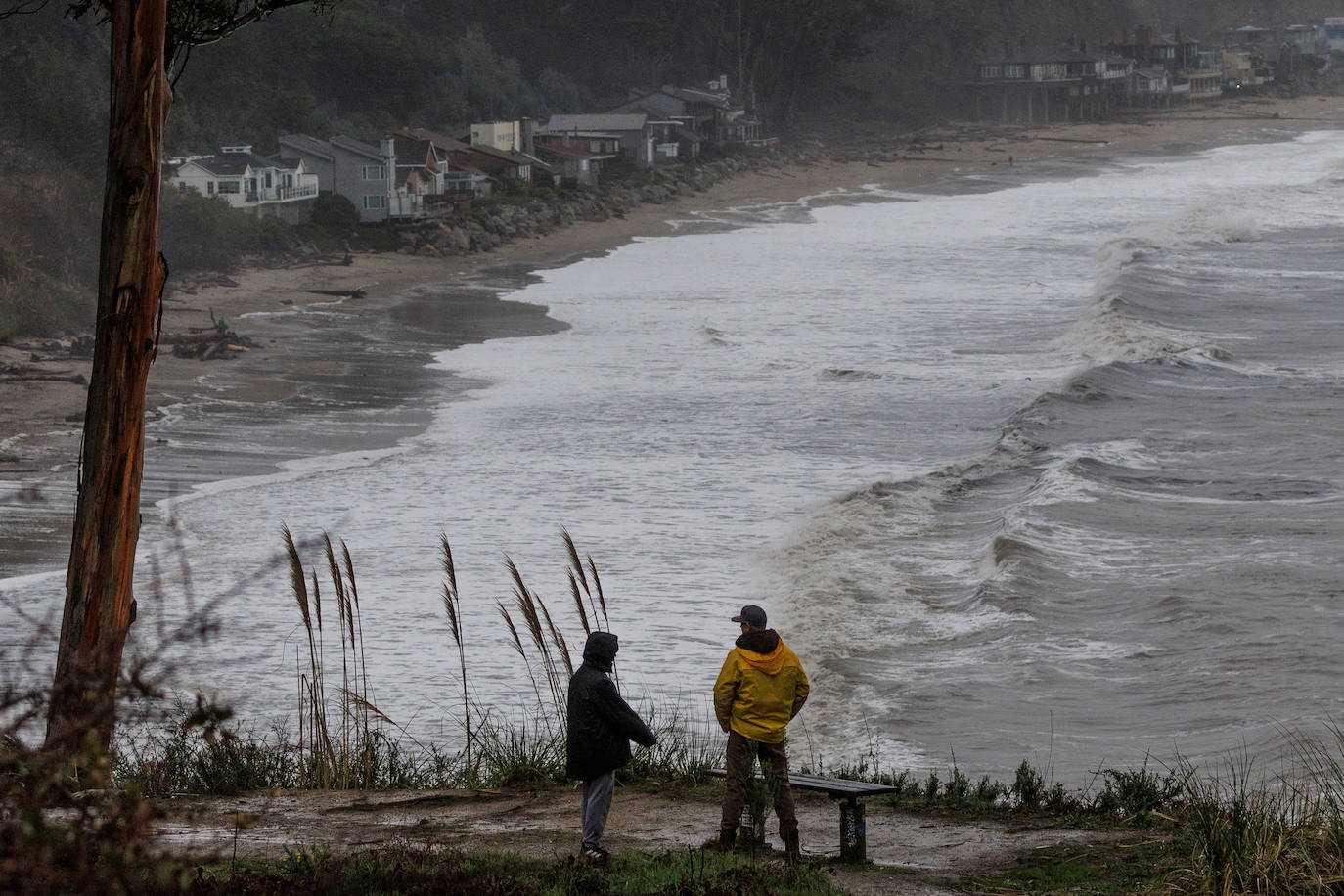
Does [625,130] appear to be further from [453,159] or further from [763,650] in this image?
[763,650]

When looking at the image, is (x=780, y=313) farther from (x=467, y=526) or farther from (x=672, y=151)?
(x=672, y=151)

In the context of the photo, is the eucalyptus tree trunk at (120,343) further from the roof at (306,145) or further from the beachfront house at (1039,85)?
the beachfront house at (1039,85)

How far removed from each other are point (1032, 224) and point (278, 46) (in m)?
41.1

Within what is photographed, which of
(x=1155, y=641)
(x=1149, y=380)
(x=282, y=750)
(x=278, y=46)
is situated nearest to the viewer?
(x=282, y=750)

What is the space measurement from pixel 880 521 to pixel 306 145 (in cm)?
5124

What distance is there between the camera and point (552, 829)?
792 cm

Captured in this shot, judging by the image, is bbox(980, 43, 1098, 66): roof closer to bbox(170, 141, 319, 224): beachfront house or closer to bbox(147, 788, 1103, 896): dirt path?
bbox(170, 141, 319, 224): beachfront house

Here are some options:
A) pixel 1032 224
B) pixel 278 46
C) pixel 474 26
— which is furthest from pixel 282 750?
pixel 474 26

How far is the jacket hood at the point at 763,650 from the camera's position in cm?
720

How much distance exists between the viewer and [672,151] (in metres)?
91.6

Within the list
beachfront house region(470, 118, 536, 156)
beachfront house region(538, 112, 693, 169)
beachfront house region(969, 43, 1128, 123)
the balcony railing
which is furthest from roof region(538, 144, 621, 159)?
beachfront house region(969, 43, 1128, 123)

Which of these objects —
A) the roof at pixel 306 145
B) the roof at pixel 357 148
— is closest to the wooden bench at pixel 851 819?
the roof at pixel 357 148

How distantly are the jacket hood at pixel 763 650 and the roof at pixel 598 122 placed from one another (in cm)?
8099

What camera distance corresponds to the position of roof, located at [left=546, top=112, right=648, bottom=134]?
86.4 m
